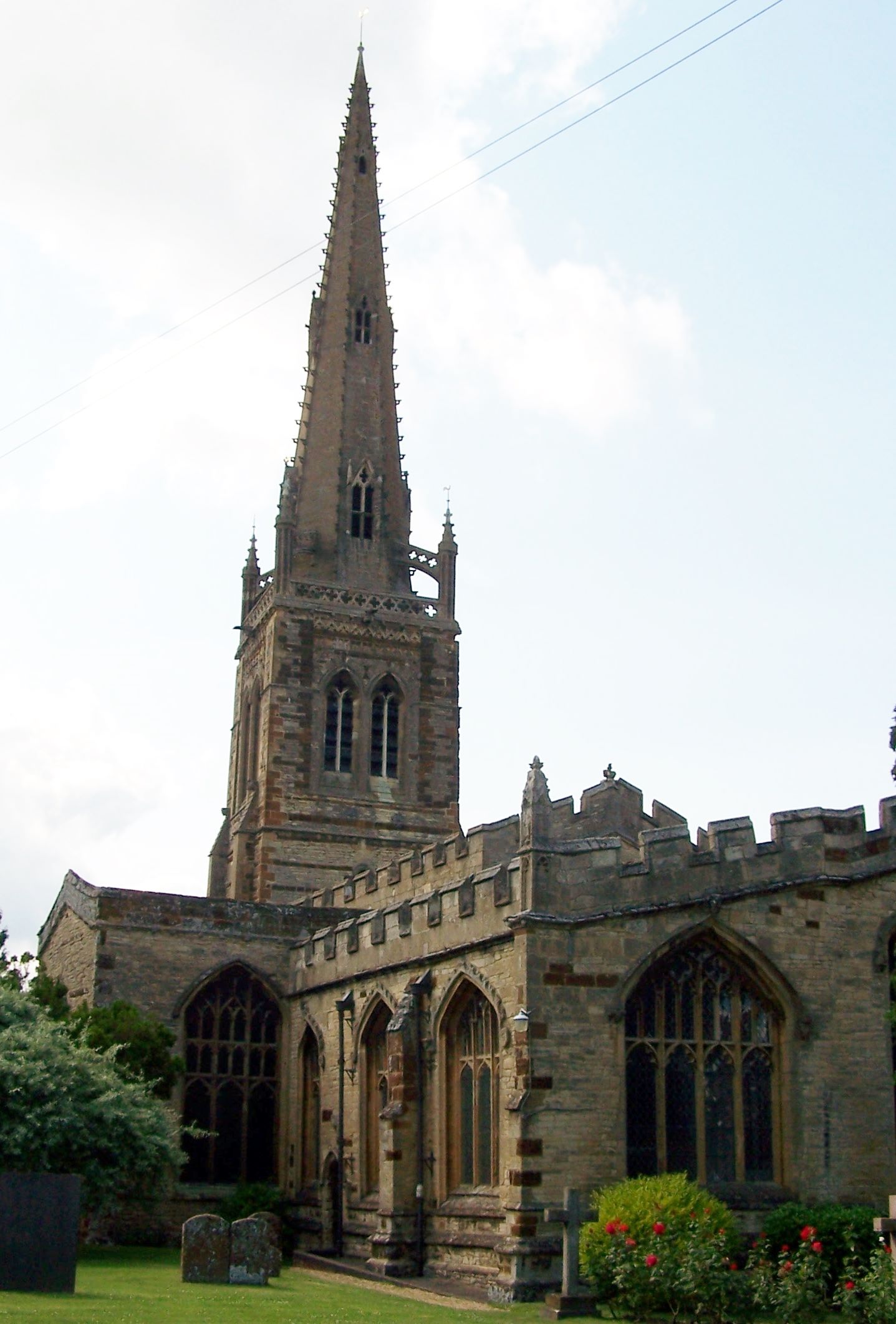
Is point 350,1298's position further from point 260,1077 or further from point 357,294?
point 357,294

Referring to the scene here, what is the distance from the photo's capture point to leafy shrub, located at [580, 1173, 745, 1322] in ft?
58.1

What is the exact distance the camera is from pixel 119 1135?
24.9 meters

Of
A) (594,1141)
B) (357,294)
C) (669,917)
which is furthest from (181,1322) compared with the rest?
(357,294)

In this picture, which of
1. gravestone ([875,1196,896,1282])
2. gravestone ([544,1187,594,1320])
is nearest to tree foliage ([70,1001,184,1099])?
gravestone ([544,1187,594,1320])

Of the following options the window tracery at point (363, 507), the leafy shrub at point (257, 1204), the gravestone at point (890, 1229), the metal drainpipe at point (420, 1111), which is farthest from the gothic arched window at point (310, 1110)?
the window tracery at point (363, 507)

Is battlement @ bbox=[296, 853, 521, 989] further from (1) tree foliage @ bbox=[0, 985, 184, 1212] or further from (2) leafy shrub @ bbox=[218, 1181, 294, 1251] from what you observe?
(1) tree foliage @ bbox=[0, 985, 184, 1212]

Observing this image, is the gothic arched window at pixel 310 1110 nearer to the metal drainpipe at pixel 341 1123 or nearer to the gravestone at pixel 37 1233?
the metal drainpipe at pixel 341 1123

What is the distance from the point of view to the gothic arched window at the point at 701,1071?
22844 millimetres

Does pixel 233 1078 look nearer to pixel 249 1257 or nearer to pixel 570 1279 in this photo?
pixel 249 1257

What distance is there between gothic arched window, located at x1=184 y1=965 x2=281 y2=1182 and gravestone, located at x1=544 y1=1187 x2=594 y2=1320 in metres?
13.5

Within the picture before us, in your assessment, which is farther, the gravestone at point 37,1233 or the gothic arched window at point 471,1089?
the gothic arched window at point 471,1089

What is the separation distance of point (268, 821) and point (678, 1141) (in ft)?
75.9

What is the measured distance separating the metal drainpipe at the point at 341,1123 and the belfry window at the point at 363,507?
22.3 meters

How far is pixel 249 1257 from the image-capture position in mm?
22203
